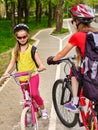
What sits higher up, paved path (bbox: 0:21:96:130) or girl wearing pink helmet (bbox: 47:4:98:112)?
girl wearing pink helmet (bbox: 47:4:98:112)

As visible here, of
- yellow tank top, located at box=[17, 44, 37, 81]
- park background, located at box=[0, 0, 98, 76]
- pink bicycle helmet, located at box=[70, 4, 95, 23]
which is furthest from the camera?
park background, located at box=[0, 0, 98, 76]

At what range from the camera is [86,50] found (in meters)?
5.18

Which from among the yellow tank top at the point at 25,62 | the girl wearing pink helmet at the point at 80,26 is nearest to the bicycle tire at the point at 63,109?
the yellow tank top at the point at 25,62

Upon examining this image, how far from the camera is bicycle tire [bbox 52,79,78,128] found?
6.72 meters

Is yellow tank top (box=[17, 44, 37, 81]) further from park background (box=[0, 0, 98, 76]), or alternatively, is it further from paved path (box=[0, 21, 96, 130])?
park background (box=[0, 0, 98, 76])

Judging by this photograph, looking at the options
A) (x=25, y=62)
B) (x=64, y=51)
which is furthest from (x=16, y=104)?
(x=64, y=51)

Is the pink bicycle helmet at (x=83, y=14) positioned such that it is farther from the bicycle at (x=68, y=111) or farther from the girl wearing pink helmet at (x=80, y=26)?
the bicycle at (x=68, y=111)

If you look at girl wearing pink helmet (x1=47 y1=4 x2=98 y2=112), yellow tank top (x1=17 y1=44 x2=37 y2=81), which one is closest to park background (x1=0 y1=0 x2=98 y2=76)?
yellow tank top (x1=17 y1=44 x2=37 y2=81)

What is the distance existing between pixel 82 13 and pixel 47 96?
4133 millimetres

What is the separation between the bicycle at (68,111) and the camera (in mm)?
5517

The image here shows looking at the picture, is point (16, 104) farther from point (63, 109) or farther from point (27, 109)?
point (27, 109)

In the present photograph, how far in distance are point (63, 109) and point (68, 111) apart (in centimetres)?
22

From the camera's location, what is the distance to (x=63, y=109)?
7.13 m

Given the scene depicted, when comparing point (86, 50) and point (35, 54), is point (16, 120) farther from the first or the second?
point (86, 50)
